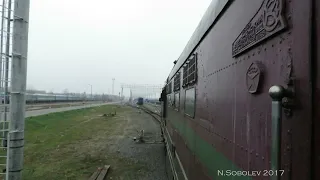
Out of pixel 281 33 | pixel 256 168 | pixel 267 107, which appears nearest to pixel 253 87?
pixel 267 107

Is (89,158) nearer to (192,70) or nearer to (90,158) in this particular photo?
(90,158)

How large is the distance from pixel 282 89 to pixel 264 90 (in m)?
0.34

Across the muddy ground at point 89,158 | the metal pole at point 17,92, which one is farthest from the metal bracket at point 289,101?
the muddy ground at point 89,158

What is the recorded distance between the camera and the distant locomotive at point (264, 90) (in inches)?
42.6

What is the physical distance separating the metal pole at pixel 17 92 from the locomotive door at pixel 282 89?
12.3ft

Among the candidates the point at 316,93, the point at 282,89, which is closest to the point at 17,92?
the point at 282,89

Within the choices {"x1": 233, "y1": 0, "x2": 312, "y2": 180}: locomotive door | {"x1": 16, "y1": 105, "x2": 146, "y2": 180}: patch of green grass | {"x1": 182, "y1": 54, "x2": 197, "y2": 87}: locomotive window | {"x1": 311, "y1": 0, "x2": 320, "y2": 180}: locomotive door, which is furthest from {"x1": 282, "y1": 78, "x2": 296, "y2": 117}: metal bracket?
{"x1": 16, "y1": 105, "x2": 146, "y2": 180}: patch of green grass

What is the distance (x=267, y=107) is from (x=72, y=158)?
34.1 feet

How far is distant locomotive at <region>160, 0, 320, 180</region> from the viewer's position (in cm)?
108

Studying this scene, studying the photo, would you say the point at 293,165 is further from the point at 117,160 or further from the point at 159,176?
the point at 117,160

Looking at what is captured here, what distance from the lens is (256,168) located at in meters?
1.54

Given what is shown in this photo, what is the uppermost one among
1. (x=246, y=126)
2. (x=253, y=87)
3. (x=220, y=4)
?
(x=220, y=4)

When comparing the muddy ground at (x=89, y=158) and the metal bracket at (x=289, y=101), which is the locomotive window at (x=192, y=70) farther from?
the muddy ground at (x=89, y=158)

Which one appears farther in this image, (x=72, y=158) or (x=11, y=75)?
(x=72, y=158)
